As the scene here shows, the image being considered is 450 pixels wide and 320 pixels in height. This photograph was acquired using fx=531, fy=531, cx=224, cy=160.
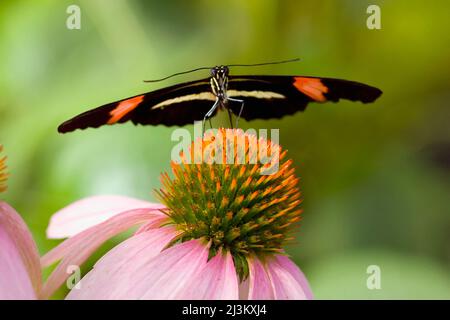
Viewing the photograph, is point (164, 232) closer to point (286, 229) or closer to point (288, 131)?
point (286, 229)

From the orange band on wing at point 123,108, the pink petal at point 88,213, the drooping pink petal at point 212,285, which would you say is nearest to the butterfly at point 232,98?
the orange band on wing at point 123,108

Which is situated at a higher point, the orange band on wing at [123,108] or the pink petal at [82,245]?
the orange band on wing at [123,108]

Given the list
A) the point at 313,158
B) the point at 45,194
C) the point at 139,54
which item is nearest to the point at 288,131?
the point at 313,158

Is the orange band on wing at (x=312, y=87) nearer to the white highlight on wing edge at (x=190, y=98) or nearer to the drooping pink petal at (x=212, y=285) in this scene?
the white highlight on wing edge at (x=190, y=98)

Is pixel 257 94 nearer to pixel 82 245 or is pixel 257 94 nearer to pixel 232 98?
pixel 232 98

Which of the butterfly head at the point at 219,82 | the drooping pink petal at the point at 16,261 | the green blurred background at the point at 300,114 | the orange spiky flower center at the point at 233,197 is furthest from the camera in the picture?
the green blurred background at the point at 300,114

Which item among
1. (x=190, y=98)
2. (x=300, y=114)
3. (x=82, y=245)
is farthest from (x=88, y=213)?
(x=300, y=114)

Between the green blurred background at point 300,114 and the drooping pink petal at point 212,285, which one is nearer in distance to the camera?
the drooping pink petal at point 212,285
